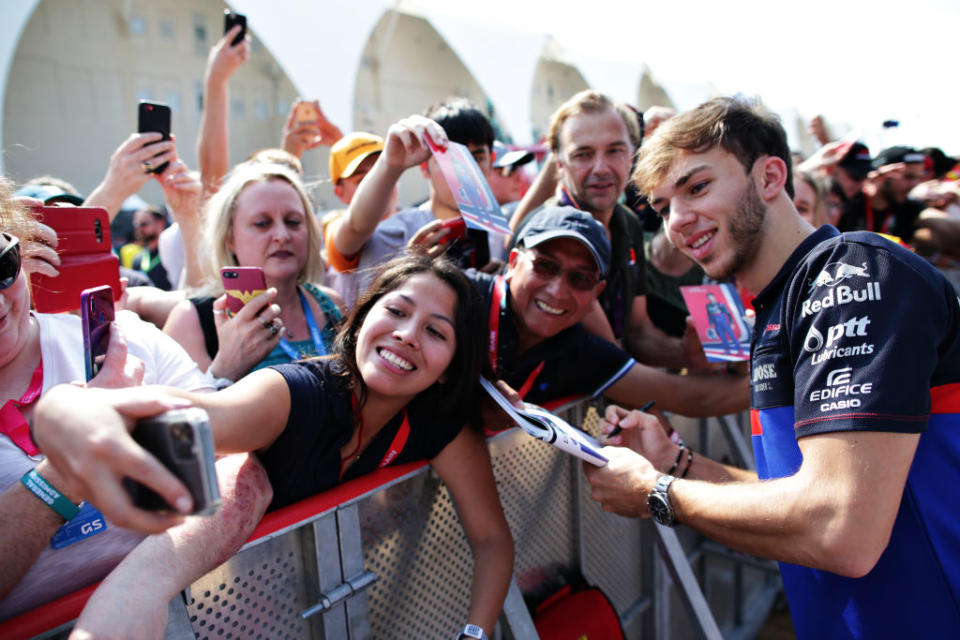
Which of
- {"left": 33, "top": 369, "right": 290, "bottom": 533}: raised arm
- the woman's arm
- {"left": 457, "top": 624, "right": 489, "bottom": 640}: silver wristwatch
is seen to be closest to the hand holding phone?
the woman's arm

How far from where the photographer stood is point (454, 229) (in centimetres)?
273

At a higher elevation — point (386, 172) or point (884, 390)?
point (386, 172)

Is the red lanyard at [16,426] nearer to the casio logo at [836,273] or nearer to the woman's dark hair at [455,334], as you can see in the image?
the woman's dark hair at [455,334]

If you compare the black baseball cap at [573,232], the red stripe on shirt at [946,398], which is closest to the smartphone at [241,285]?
the black baseball cap at [573,232]

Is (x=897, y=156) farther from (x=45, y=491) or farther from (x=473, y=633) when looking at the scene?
(x=45, y=491)

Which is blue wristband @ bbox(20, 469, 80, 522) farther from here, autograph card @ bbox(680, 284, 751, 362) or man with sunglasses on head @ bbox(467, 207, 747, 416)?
autograph card @ bbox(680, 284, 751, 362)

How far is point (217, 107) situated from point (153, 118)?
611mm

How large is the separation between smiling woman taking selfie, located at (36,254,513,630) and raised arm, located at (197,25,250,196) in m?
1.87

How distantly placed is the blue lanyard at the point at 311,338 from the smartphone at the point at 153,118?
106 cm

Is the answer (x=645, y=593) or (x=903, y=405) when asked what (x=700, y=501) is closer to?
(x=903, y=405)

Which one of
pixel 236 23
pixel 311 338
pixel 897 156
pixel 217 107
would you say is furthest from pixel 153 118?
pixel 897 156

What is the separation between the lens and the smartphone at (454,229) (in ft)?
8.87

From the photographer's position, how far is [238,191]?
107 inches

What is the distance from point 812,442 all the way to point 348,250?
2144 millimetres
